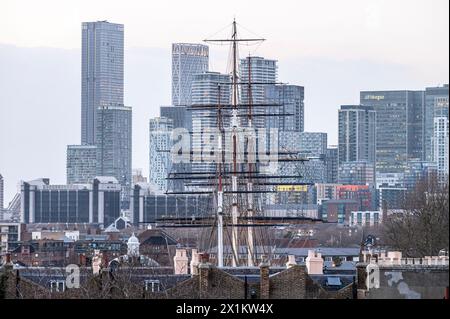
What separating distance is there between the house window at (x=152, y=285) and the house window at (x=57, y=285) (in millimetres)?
2154

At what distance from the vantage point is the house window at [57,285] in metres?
61.3

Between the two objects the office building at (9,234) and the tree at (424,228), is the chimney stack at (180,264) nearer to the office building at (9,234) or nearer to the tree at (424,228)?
the tree at (424,228)

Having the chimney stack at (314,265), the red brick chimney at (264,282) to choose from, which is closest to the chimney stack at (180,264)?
the chimney stack at (314,265)

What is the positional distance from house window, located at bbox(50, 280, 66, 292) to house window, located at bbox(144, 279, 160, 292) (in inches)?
84.8

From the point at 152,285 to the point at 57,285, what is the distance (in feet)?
9.09

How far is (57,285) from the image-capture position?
63.6 meters

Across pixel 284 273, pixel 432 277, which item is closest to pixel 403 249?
pixel 284 273

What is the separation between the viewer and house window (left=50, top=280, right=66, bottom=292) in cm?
6127

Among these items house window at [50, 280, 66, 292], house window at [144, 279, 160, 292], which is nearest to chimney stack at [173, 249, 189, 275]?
house window at [50, 280, 66, 292]
